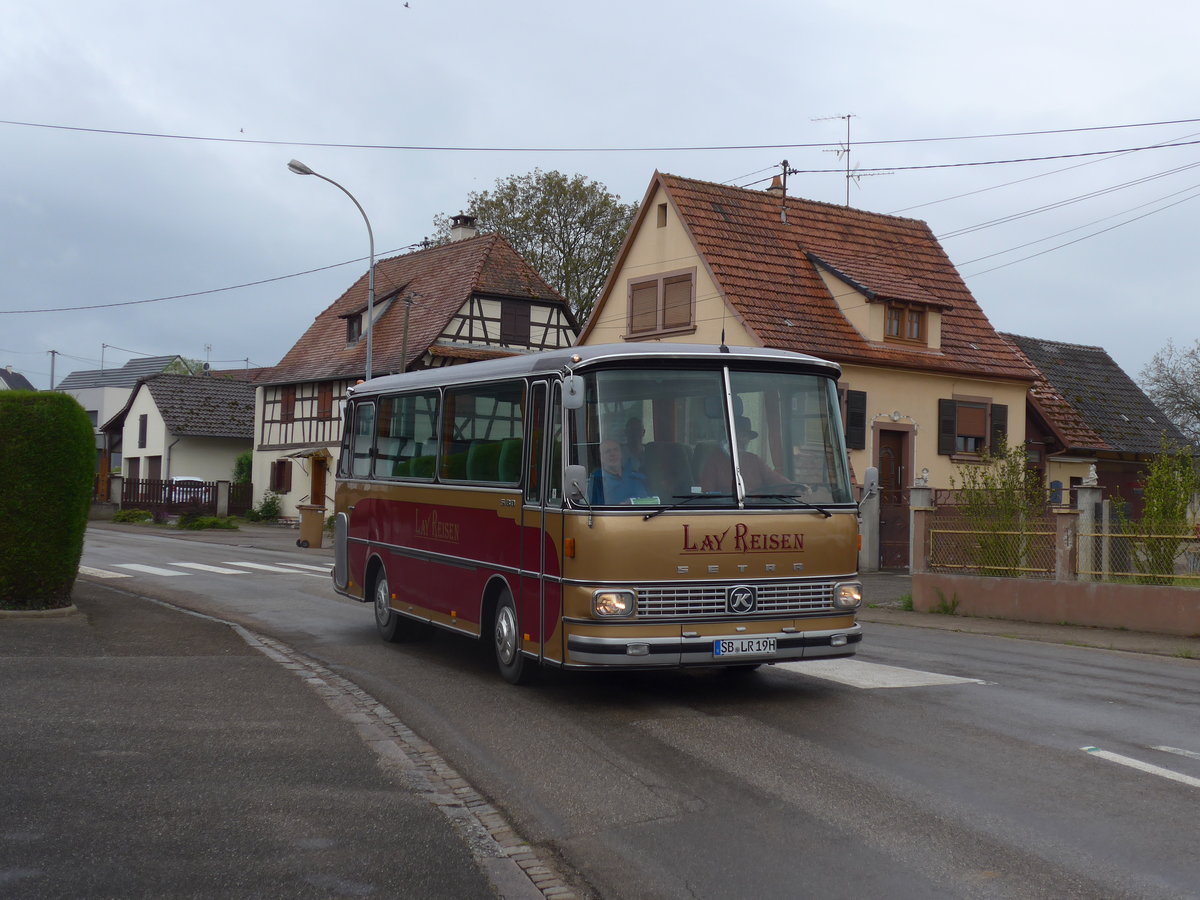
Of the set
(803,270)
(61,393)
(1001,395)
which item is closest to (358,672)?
(61,393)

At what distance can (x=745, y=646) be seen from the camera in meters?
9.56

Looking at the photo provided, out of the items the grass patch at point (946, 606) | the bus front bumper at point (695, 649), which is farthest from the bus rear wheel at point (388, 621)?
the grass patch at point (946, 606)

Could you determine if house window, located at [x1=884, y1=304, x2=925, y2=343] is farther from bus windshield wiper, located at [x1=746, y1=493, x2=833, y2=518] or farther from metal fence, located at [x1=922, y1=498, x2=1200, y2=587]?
bus windshield wiper, located at [x1=746, y1=493, x2=833, y2=518]

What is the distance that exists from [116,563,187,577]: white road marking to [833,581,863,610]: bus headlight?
1624cm

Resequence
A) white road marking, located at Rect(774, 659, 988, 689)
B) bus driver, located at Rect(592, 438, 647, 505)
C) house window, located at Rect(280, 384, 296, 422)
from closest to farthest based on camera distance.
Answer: bus driver, located at Rect(592, 438, 647, 505), white road marking, located at Rect(774, 659, 988, 689), house window, located at Rect(280, 384, 296, 422)

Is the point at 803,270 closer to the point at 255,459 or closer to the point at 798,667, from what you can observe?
the point at 798,667

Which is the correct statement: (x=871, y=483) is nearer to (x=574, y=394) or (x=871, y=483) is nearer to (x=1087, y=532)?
(x=574, y=394)

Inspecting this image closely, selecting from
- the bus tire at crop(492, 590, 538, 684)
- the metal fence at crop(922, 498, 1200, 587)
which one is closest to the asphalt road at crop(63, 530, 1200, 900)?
the bus tire at crop(492, 590, 538, 684)

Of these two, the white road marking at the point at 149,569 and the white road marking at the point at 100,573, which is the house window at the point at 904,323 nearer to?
the white road marking at the point at 149,569

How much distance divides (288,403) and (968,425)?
28788 mm

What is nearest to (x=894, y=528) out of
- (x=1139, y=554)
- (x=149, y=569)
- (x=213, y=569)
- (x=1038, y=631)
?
(x=1038, y=631)

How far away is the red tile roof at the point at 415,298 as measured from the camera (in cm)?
4650

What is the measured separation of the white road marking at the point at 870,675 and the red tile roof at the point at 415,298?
1313 inches

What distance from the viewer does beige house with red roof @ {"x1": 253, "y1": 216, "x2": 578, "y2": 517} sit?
4662 centimetres
